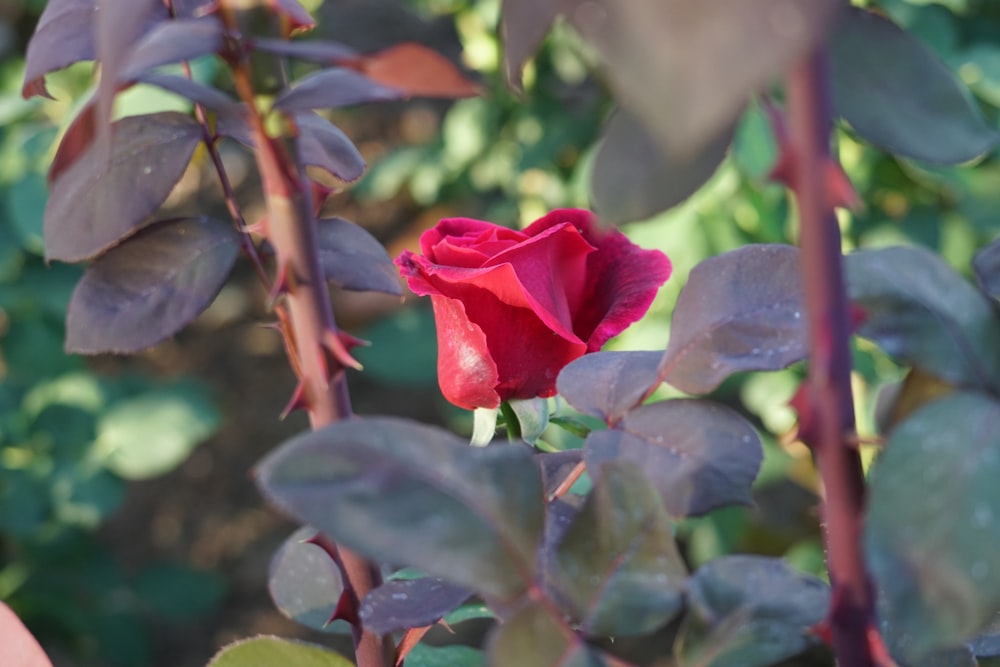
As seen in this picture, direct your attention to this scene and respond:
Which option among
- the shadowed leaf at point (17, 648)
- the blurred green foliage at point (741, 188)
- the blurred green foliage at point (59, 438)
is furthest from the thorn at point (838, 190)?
the blurred green foliage at point (59, 438)

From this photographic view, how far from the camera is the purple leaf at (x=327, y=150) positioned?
1.36 feet

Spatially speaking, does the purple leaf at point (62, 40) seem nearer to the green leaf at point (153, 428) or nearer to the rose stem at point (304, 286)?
the rose stem at point (304, 286)

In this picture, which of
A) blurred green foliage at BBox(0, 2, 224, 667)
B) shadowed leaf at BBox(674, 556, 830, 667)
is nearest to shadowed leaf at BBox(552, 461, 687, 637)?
shadowed leaf at BBox(674, 556, 830, 667)

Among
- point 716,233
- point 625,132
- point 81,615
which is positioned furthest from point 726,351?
point 81,615

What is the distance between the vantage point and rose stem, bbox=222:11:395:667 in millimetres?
355

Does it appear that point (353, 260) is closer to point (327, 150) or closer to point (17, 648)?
point (327, 150)

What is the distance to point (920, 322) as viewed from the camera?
0.90 ft

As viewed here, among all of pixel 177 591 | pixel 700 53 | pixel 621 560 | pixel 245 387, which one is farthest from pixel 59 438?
pixel 700 53

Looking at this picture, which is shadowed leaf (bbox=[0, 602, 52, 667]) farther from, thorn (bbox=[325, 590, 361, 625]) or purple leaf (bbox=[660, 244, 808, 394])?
purple leaf (bbox=[660, 244, 808, 394])

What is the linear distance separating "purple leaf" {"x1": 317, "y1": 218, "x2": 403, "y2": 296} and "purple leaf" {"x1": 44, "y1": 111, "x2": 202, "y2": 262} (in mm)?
70

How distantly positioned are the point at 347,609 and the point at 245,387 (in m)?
2.15

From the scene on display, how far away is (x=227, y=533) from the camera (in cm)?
219

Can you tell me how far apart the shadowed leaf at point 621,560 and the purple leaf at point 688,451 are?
2 centimetres

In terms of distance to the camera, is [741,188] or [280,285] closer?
[280,285]
